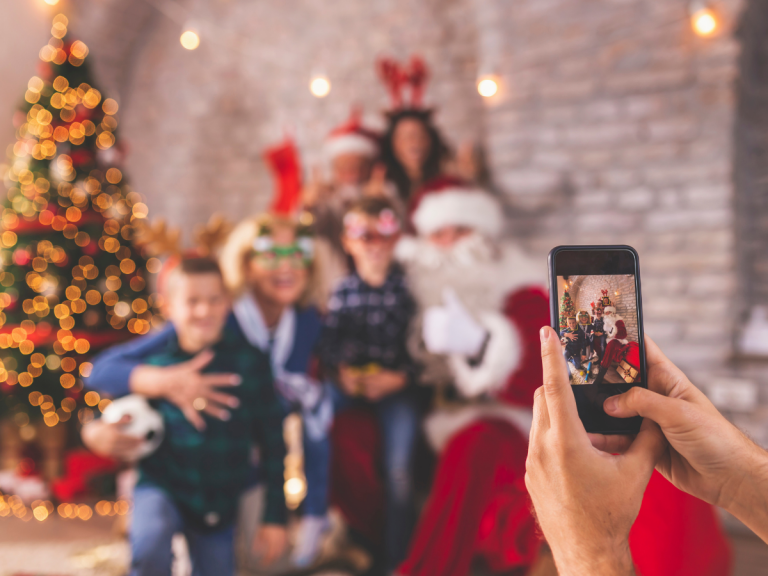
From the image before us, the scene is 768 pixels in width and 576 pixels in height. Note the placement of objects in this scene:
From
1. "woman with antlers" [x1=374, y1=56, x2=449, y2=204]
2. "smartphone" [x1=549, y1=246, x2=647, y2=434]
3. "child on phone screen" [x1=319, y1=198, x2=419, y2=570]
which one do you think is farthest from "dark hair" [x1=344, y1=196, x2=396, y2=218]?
"smartphone" [x1=549, y1=246, x2=647, y2=434]

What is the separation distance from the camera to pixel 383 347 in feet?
5.99

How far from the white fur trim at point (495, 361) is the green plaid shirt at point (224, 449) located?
2.05ft

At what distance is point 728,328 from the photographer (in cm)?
194

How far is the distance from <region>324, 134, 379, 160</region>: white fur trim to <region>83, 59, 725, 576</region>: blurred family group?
1.46ft

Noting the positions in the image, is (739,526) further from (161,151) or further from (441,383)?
(161,151)

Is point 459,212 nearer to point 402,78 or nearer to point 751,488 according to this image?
point 402,78

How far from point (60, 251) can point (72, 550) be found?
1266 mm

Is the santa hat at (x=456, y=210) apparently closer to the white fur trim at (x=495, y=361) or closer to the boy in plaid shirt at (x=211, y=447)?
the white fur trim at (x=495, y=361)

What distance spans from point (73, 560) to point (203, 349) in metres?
1.20

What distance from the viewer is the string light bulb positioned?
1.85 m

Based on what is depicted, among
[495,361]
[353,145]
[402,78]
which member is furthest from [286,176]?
[495,361]

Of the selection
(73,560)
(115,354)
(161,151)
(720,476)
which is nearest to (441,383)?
(115,354)

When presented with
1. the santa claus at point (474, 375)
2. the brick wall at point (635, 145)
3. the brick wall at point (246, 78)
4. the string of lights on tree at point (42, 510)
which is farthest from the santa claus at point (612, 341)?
the string of lights on tree at point (42, 510)

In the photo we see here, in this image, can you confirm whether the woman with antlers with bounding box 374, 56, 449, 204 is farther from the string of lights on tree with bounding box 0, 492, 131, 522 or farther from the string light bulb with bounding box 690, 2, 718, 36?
the string of lights on tree with bounding box 0, 492, 131, 522
